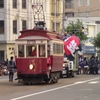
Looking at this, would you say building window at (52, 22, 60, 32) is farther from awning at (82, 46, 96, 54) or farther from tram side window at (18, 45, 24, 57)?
tram side window at (18, 45, 24, 57)

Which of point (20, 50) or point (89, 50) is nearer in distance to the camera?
point (20, 50)

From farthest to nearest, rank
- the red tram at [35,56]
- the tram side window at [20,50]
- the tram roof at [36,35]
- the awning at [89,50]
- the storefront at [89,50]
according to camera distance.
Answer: the awning at [89,50] < the storefront at [89,50] < the tram side window at [20,50] < the tram roof at [36,35] < the red tram at [35,56]

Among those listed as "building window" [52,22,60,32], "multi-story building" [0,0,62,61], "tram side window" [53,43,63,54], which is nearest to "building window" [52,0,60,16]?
"building window" [52,22,60,32]

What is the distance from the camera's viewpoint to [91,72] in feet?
134

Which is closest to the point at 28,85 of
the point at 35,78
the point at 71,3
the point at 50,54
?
the point at 35,78

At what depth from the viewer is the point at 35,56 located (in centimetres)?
2409

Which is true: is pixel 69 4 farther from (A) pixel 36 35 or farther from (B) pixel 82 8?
(A) pixel 36 35

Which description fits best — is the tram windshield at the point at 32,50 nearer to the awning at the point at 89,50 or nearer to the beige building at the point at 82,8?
the awning at the point at 89,50

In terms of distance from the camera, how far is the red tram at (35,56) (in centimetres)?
2397

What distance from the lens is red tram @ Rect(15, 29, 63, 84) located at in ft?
78.6

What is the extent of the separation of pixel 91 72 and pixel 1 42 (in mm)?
15529

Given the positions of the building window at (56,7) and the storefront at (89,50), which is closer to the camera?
the building window at (56,7)

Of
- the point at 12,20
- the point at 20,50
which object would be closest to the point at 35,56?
the point at 20,50

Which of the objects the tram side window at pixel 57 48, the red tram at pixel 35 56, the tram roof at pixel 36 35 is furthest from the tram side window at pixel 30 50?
the tram side window at pixel 57 48
